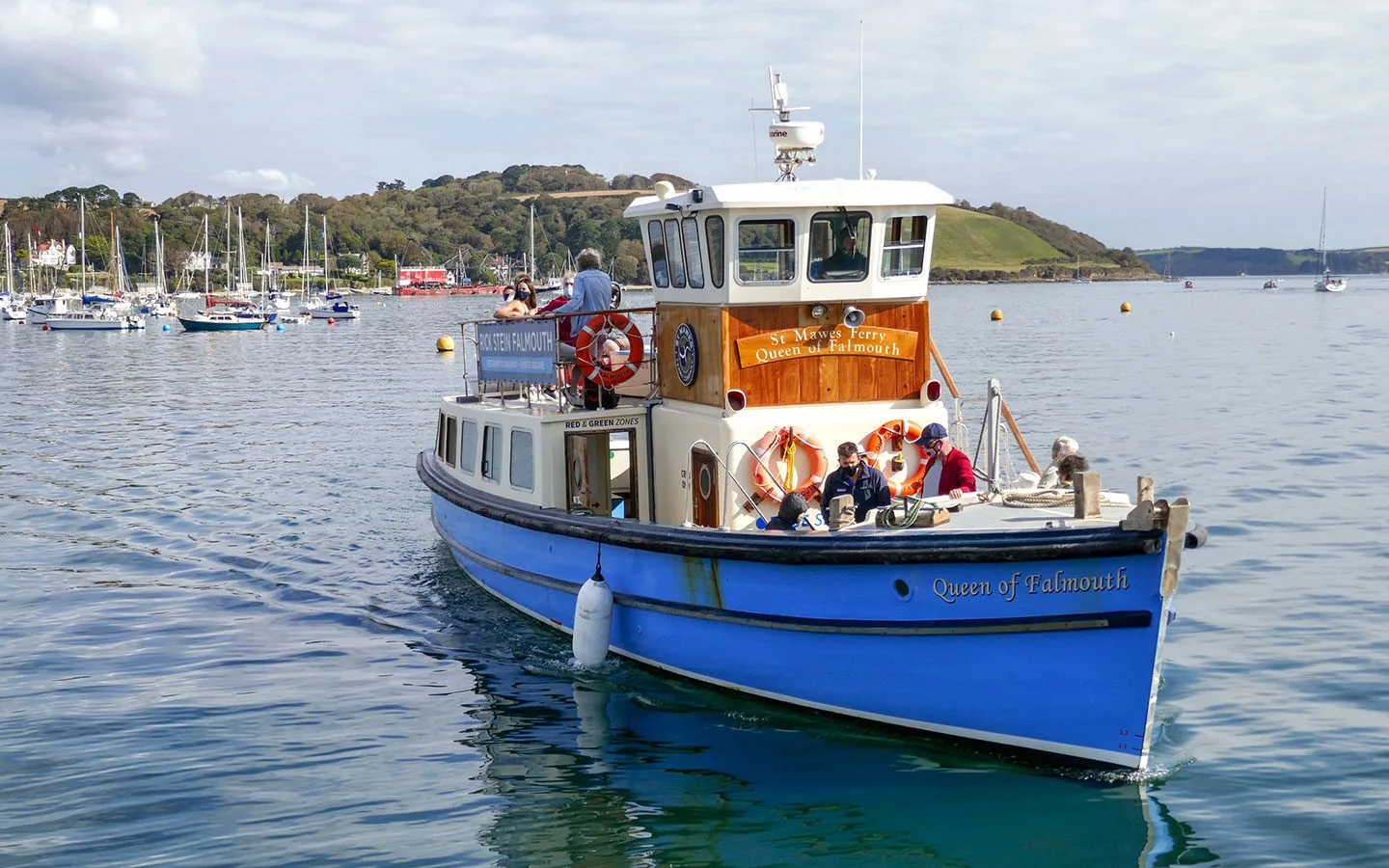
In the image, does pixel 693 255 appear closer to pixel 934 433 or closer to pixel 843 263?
pixel 843 263

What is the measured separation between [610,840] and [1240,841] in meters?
4.46

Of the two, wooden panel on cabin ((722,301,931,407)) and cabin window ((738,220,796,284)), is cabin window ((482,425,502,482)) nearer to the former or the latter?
wooden panel on cabin ((722,301,931,407))

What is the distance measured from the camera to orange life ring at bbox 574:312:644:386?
13.0 metres

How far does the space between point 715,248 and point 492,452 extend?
14.5 feet

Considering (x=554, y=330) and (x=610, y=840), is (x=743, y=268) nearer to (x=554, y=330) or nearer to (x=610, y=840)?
(x=554, y=330)

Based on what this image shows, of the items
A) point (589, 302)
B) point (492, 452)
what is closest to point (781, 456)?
point (589, 302)

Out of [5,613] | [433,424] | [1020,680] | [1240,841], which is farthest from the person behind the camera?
[433,424]

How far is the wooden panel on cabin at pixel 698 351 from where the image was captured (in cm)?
1180

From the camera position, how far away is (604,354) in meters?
13.0

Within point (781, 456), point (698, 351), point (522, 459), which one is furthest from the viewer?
point (522, 459)

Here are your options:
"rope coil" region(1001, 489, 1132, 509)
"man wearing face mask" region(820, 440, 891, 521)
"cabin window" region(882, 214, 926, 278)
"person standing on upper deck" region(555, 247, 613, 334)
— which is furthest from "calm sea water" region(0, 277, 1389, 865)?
"cabin window" region(882, 214, 926, 278)

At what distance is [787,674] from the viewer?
10695mm

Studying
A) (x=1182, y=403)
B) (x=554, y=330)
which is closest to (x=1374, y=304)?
(x=1182, y=403)

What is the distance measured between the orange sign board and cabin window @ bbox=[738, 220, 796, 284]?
21.1 inches
